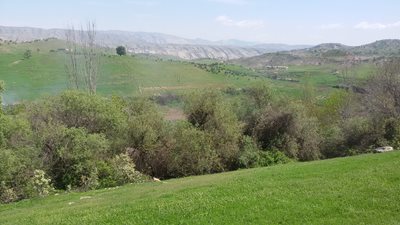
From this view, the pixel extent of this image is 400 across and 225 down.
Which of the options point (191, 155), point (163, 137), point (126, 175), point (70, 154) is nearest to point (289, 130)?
point (191, 155)

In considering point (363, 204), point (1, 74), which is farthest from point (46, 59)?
point (363, 204)

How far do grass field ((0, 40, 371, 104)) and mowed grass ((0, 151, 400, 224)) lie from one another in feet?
238

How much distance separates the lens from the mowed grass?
16.4 meters

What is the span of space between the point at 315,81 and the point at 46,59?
85109mm

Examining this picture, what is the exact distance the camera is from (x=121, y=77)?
121500 millimetres

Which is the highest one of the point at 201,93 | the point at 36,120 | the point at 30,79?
the point at 201,93

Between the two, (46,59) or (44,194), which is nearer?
(44,194)

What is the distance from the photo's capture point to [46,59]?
131000 mm

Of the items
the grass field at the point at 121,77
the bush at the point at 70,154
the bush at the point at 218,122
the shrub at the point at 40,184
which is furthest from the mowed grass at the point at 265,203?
the grass field at the point at 121,77

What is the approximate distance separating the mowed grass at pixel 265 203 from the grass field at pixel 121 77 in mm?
72564

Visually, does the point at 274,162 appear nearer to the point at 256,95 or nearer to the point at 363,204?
the point at 256,95

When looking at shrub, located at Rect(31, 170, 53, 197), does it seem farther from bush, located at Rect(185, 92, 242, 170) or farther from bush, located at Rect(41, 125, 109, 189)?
bush, located at Rect(185, 92, 242, 170)

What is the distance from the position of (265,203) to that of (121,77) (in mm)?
107318

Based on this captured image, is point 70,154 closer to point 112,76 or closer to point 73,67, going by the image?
point 73,67
